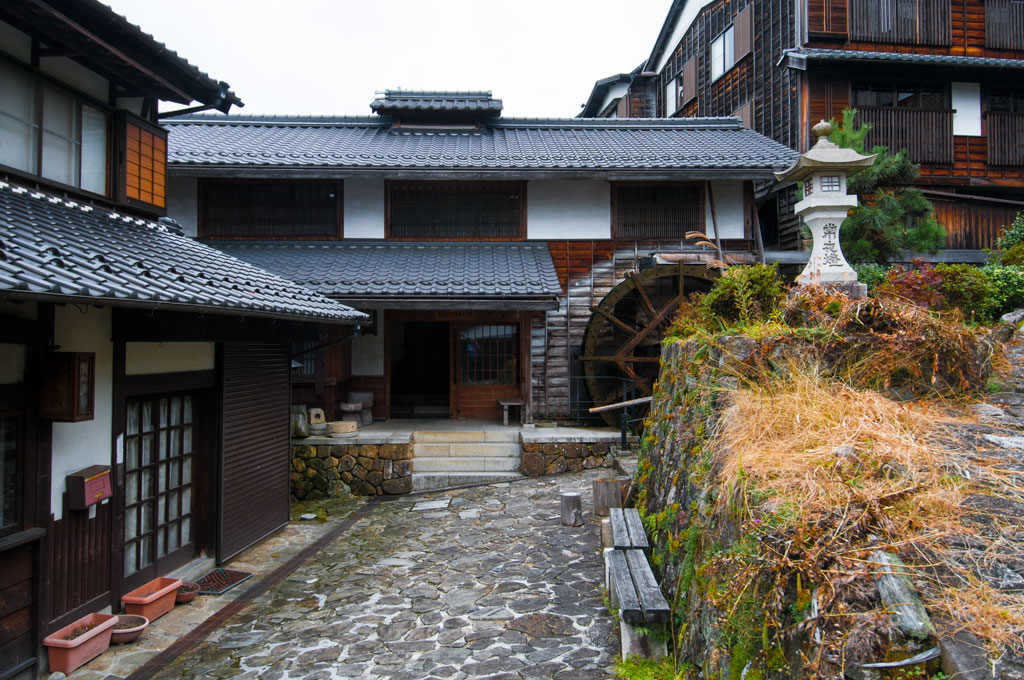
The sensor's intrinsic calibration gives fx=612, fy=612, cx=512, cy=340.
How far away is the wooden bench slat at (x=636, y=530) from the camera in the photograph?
6.04 m

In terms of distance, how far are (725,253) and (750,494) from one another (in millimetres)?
10300

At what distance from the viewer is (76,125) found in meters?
6.86

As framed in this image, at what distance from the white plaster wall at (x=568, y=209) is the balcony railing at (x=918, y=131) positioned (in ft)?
23.1

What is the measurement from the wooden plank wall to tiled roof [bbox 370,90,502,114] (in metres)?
12.6

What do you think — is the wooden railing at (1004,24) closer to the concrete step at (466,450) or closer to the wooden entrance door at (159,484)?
the concrete step at (466,450)

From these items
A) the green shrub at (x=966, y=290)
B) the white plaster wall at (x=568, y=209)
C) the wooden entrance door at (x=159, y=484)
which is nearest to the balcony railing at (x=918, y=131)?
the white plaster wall at (x=568, y=209)

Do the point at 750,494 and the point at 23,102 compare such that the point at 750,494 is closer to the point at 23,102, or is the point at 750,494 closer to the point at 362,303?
the point at 23,102

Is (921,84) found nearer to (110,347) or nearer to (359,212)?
(359,212)

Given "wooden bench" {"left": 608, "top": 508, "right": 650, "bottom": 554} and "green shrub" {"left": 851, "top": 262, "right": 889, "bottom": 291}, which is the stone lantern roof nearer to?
"wooden bench" {"left": 608, "top": 508, "right": 650, "bottom": 554}

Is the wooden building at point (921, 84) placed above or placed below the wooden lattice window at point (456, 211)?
above

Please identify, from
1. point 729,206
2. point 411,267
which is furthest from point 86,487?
point 729,206

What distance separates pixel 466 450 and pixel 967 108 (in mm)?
15080

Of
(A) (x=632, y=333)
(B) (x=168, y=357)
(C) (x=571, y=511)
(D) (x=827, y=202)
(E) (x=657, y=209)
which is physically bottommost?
(C) (x=571, y=511)

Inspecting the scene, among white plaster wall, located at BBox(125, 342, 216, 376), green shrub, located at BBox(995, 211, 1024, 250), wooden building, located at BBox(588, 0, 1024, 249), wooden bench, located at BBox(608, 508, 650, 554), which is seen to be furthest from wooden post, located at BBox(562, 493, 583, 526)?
green shrub, located at BBox(995, 211, 1024, 250)
